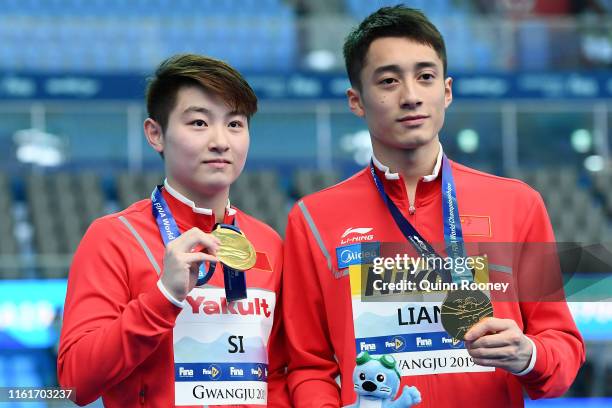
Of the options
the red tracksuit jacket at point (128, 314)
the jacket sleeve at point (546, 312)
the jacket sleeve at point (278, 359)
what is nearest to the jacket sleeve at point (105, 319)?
the red tracksuit jacket at point (128, 314)

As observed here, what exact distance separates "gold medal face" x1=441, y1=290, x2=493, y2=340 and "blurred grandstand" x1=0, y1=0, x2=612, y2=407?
8204 mm

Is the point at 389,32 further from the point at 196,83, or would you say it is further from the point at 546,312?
the point at 546,312

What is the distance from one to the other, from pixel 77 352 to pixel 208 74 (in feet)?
2.85

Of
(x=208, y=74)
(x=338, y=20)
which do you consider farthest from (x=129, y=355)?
(x=338, y=20)

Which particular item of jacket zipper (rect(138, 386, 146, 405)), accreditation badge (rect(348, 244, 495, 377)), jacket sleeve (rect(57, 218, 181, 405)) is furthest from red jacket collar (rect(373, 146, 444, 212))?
jacket zipper (rect(138, 386, 146, 405))

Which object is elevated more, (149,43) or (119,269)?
(149,43)

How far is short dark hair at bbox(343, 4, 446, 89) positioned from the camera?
3.53 metres

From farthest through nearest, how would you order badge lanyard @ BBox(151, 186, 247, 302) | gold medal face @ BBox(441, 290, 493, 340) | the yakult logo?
the yakult logo → badge lanyard @ BBox(151, 186, 247, 302) → gold medal face @ BBox(441, 290, 493, 340)

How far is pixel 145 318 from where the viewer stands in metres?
3.06

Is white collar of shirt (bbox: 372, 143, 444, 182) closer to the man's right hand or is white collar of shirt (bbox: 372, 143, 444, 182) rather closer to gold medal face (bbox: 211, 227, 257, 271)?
gold medal face (bbox: 211, 227, 257, 271)

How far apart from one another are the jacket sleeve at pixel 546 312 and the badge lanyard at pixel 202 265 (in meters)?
0.78

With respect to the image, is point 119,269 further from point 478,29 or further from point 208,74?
point 478,29

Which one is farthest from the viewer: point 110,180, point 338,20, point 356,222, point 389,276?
point 338,20

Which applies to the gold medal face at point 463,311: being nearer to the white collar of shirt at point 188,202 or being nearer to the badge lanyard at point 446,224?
the badge lanyard at point 446,224
